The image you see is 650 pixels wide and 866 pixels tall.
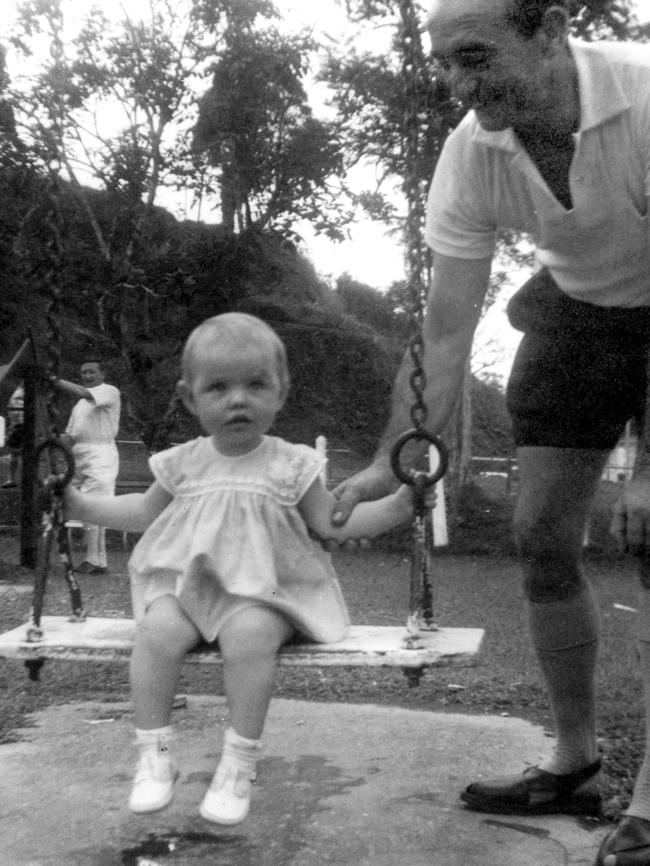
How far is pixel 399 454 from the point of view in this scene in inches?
84.1

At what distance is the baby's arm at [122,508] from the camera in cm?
251

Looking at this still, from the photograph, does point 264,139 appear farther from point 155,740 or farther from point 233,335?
point 155,740

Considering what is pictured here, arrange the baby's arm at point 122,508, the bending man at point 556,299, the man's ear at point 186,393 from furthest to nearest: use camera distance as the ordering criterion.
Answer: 1. the baby's arm at point 122,508
2. the man's ear at point 186,393
3. the bending man at point 556,299

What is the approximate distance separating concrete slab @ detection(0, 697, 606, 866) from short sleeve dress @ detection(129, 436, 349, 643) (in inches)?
15.1

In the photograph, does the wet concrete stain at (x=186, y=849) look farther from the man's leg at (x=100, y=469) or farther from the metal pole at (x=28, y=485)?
the metal pole at (x=28, y=485)

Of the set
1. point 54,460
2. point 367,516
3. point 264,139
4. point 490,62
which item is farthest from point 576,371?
point 264,139

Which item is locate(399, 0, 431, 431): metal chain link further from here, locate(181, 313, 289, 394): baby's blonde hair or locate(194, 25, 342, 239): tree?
locate(194, 25, 342, 239): tree

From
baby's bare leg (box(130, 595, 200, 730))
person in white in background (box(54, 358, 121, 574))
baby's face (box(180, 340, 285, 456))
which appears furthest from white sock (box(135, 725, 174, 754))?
person in white in background (box(54, 358, 121, 574))

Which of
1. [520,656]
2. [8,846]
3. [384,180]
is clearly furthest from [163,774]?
[384,180]

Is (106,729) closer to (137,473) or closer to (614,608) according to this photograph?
(614,608)

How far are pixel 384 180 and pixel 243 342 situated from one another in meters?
7.08

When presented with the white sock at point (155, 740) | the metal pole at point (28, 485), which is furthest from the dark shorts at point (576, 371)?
the metal pole at point (28, 485)

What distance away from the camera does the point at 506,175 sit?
2.19 metres

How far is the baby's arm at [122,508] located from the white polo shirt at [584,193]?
0.82m
